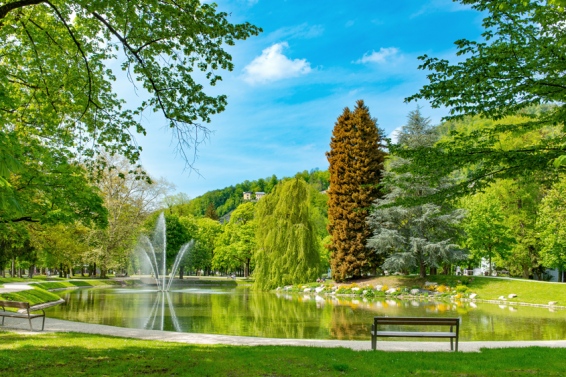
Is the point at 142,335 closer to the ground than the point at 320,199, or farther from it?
closer to the ground

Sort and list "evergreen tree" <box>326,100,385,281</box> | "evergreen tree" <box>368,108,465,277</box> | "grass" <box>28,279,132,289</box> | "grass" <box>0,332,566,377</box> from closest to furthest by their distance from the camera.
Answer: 1. "grass" <box>0,332,566,377</box>
2. "evergreen tree" <box>368,108,465,277</box>
3. "grass" <box>28,279,132,289</box>
4. "evergreen tree" <box>326,100,385,281</box>

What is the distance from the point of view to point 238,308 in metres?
18.9

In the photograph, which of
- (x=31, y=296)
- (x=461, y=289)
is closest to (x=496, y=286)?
(x=461, y=289)

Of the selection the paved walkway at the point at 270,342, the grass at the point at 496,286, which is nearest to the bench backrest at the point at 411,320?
the paved walkway at the point at 270,342

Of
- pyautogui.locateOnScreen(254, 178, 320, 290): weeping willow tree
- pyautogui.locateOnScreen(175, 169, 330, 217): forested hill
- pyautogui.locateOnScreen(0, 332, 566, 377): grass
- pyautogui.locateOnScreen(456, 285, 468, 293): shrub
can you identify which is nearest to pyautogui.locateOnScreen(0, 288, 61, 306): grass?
pyautogui.locateOnScreen(0, 332, 566, 377): grass

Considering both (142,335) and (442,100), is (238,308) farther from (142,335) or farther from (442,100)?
(442,100)

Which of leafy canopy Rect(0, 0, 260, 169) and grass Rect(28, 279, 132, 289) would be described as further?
grass Rect(28, 279, 132, 289)

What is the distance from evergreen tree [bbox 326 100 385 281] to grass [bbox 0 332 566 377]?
2368 centimetres

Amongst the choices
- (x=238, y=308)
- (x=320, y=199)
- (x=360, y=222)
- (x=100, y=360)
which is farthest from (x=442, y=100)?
(x=320, y=199)

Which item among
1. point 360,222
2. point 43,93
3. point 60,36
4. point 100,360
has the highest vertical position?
point 60,36

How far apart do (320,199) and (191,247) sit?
20835 mm

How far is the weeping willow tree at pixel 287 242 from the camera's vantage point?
31.6 meters

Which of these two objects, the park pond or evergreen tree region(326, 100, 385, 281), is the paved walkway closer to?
the park pond

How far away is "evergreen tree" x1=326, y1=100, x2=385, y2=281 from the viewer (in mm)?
32094
